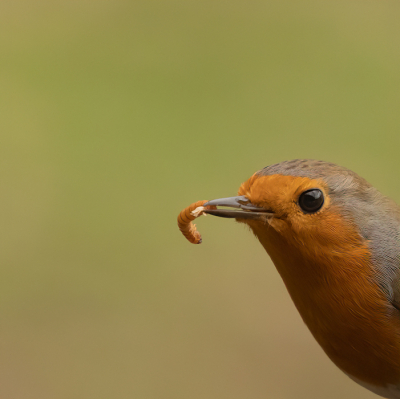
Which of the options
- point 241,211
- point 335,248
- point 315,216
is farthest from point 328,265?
point 241,211

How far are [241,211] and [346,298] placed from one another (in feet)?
1.88

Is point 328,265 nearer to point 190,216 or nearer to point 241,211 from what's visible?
point 241,211

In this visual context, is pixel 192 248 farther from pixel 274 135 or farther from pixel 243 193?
pixel 243 193

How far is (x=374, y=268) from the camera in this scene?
90.5 inches

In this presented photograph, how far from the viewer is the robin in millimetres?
2230

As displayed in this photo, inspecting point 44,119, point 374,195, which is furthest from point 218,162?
point 374,195

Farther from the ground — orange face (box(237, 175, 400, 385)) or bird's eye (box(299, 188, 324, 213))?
bird's eye (box(299, 188, 324, 213))

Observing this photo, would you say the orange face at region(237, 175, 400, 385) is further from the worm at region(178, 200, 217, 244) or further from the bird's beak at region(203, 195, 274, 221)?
the worm at region(178, 200, 217, 244)

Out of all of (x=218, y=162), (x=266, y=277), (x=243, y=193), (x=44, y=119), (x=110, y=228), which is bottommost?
(x=243, y=193)

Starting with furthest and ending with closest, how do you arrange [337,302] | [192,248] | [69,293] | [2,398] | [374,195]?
[192,248] < [69,293] < [2,398] < [374,195] < [337,302]

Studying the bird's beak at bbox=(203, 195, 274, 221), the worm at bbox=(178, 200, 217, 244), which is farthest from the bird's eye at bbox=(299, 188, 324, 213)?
the worm at bbox=(178, 200, 217, 244)

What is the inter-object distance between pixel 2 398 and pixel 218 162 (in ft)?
11.7

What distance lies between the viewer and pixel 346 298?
7.49ft

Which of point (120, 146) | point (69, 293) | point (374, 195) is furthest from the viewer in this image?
point (120, 146)
